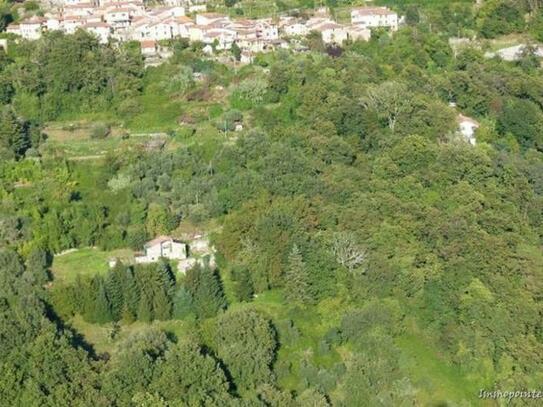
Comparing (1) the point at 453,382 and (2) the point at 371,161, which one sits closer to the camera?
(1) the point at 453,382

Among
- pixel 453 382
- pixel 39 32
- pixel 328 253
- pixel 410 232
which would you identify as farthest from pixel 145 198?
pixel 39 32

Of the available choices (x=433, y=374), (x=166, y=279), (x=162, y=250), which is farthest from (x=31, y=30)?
(x=433, y=374)

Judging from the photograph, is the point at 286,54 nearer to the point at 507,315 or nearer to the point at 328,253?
the point at 328,253

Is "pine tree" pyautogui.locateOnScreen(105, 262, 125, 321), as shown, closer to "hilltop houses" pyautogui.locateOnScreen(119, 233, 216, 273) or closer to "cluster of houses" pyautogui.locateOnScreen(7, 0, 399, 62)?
"hilltop houses" pyautogui.locateOnScreen(119, 233, 216, 273)

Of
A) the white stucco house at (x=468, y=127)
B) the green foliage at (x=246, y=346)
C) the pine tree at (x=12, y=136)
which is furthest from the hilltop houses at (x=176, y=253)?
the white stucco house at (x=468, y=127)

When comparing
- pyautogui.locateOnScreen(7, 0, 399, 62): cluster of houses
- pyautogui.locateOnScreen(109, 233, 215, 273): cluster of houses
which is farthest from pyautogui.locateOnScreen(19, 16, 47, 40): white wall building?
pyautogui.locateOnScreen(109, 233, 215, 273): cluster of houses

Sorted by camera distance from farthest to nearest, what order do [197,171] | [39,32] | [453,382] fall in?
[39,32]
[197,171]
[453,382]

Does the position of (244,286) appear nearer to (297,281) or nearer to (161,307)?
(297,281)

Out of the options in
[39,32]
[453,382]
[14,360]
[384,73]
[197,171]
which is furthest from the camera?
[39,32]
